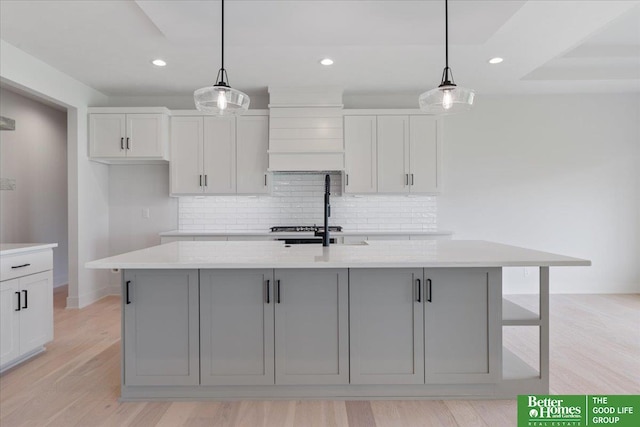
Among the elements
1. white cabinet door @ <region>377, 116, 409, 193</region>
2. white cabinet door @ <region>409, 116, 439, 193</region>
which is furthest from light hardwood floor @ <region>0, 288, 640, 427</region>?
white cabinet door @ <region>377, 116, 409, 193</region>

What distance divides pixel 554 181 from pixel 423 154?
1885mm

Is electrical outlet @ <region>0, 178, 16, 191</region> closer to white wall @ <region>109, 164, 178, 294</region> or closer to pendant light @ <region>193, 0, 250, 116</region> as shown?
white wall @ <region>109, 164, 178, 294</region>

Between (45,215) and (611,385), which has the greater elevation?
(45,215)

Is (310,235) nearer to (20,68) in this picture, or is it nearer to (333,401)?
(333,401)

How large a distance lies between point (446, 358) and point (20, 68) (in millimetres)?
4383

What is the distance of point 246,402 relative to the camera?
7.39ft

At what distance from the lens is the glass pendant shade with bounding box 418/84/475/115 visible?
2368mm

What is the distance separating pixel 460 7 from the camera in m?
2.62

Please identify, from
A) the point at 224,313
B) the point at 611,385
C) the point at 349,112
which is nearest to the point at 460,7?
the point at 349,112

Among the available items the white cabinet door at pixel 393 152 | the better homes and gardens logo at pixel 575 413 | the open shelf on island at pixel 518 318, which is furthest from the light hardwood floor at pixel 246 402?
the white cabinet door at pixel 393 152

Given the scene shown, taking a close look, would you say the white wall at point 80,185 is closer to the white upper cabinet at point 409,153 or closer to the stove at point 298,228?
the stove at point 298,228

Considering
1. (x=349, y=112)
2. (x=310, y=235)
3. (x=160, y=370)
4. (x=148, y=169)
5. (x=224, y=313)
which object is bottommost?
(x=160, y=370)

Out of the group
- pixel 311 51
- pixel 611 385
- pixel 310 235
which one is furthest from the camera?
pixel 310 235

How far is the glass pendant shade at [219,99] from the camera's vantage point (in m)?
2.41
